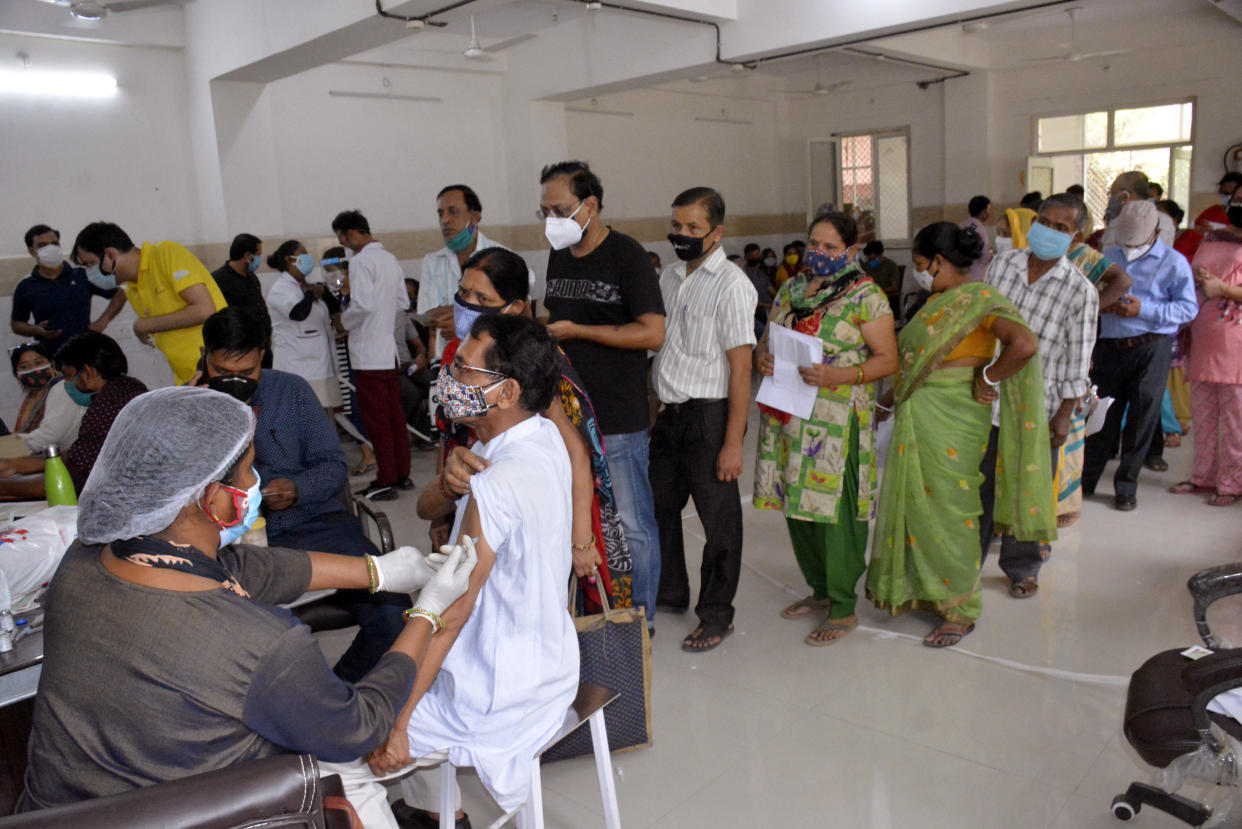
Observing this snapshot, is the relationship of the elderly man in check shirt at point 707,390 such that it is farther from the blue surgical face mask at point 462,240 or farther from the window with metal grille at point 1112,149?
the window with metal grille at point 1112,149

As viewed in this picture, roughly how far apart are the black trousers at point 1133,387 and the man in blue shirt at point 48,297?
5.90 metres

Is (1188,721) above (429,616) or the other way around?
the other way around

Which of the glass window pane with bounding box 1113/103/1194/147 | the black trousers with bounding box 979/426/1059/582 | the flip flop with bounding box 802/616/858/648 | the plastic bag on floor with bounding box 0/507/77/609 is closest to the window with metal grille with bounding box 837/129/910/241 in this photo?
the glass window pane with bounding box 1113/103/1194/147

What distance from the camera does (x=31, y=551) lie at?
1.94 meters

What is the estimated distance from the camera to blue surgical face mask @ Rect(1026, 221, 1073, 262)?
11.2 ft

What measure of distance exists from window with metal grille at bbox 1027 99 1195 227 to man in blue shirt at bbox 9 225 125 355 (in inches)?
379

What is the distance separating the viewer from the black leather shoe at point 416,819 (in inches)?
84.8

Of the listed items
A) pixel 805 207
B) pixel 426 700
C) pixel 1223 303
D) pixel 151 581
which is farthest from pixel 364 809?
pixel 805 207

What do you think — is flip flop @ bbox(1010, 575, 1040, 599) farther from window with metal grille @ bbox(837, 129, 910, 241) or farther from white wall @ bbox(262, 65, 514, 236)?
window with metal grille @ bbox(837, 129, 910, 241)

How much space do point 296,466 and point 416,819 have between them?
1033 mm

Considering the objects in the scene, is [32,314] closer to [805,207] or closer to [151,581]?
[151,581]

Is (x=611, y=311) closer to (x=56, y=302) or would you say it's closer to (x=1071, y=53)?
(x=56, y=302)

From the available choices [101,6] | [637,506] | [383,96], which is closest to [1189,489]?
[637,506]

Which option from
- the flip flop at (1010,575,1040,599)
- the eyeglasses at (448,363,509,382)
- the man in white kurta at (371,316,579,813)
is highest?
the eyeglasses at (448,363,509,382)
